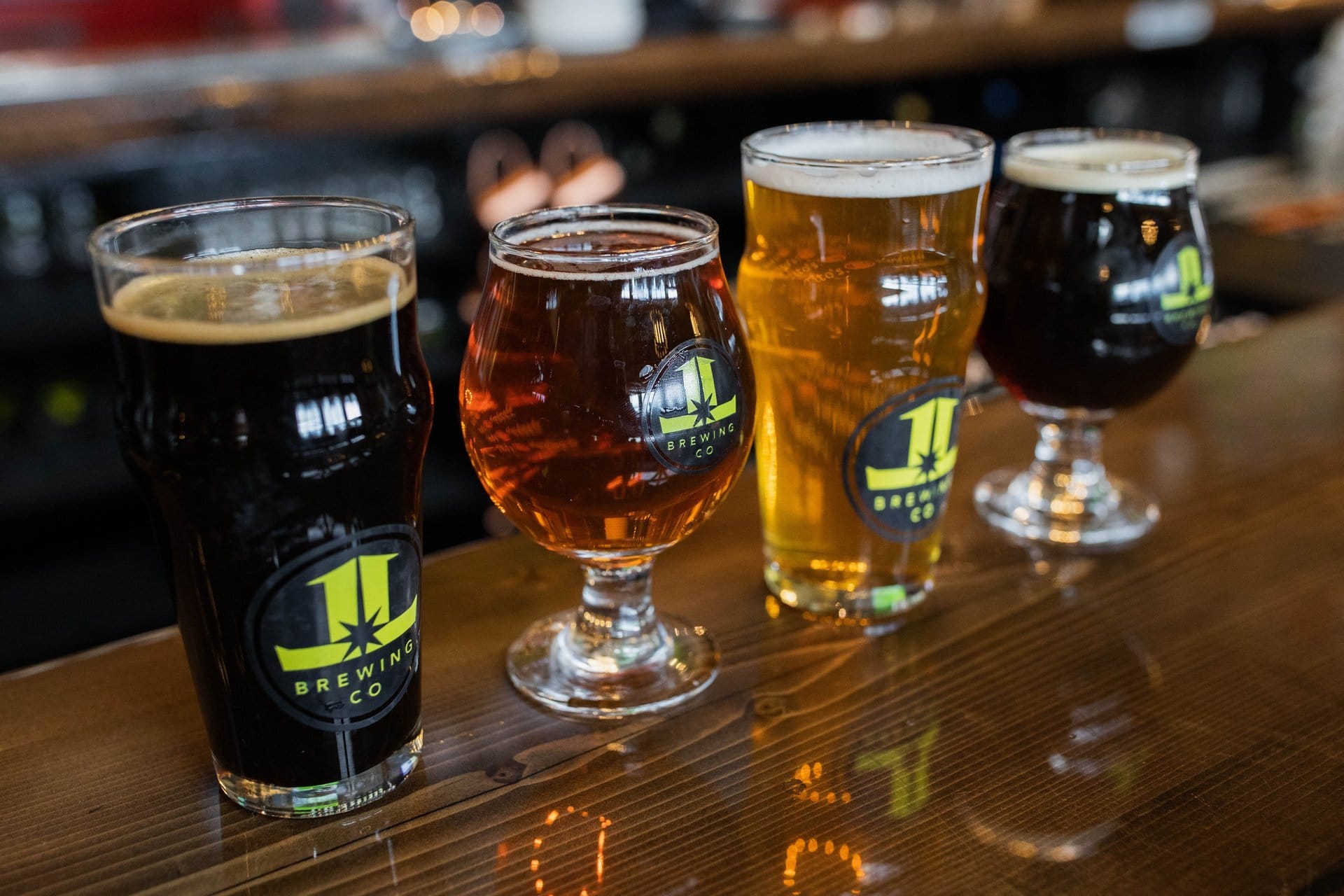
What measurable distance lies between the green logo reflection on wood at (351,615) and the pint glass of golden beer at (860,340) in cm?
35

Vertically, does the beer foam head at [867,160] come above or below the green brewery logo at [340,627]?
above

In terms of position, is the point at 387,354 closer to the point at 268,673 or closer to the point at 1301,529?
the point at 268,673

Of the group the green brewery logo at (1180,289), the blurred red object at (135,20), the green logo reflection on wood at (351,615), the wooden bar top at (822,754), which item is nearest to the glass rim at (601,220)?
the green logo reflection on wood at (351,615)

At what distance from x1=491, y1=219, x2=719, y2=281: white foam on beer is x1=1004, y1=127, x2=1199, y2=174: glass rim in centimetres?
38

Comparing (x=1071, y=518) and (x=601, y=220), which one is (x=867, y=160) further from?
(x=1071, y=518)

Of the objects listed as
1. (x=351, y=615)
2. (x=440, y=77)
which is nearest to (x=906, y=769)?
(x=351, y=615)

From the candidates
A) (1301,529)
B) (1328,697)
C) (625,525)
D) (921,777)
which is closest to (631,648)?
(625,525)

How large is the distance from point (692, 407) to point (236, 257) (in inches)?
11.3

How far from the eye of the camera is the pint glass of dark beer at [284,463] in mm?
621

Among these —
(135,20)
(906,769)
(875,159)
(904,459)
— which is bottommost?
(906,769)

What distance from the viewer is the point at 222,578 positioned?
655mm

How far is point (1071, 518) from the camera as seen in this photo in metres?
1.09

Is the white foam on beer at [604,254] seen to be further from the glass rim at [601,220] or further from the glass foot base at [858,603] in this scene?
the glass foot base at [858,603]

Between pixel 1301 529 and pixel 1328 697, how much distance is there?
283mm
